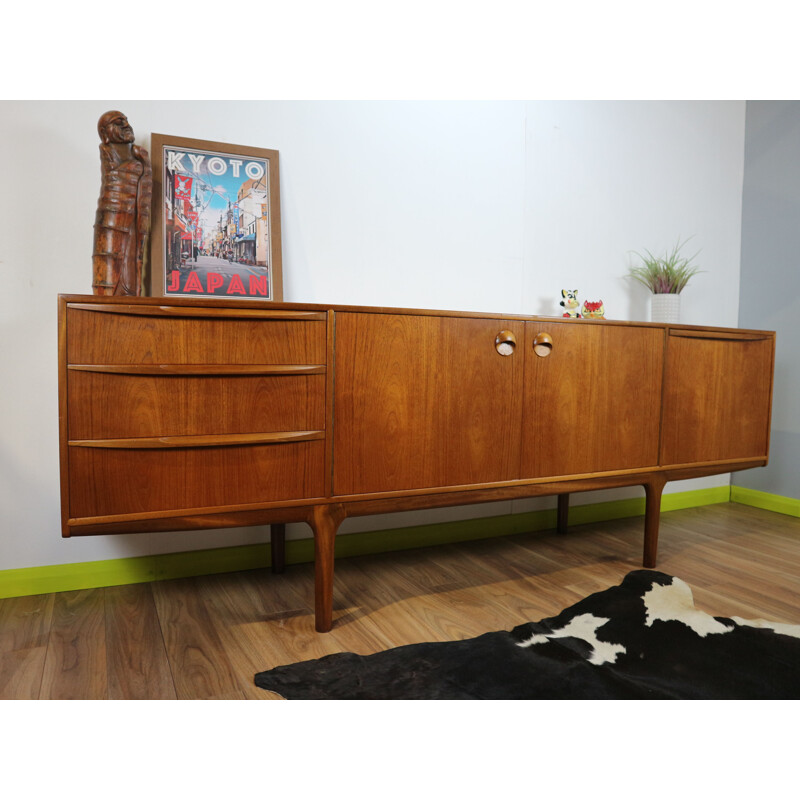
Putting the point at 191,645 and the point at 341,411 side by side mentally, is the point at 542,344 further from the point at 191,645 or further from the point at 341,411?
the point at 191,645

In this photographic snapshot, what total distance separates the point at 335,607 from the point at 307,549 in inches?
16.9

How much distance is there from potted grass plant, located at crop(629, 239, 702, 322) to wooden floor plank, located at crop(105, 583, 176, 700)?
7.39 ft

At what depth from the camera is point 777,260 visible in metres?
3.01

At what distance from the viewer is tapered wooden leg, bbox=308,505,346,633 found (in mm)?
1595

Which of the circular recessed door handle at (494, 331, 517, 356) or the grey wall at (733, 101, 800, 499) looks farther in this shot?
the grey wall at (733, 101, 800, 499)

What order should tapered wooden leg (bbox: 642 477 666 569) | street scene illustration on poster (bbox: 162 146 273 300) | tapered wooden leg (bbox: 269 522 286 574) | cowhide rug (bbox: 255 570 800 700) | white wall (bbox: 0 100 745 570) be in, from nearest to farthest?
1. cowhide rug (bbox: 255 570 800 700)
2. white wall (bbox: 0 100 745 570)
3. street scene illustration on poster (bbox: 162 146 273 300)
4. tapered wooden leg (bbox: 269 522 286 574)
5. tapered wooden leg (bbox: 642 477 666 569)

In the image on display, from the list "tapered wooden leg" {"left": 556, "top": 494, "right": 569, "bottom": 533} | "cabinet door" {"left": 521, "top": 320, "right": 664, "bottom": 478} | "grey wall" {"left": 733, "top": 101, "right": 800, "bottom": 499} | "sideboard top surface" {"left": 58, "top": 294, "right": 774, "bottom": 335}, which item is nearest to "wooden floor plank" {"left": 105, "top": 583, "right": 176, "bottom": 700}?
"sideboard top surface" {"left": 58, "top": 294, "right": 774, "bottom": 335}

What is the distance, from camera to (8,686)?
4.31 ft

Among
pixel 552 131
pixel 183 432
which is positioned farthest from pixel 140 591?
pixel 552 131

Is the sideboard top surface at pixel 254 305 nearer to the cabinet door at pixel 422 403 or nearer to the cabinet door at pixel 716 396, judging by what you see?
the cabinet door at pixel 422 403

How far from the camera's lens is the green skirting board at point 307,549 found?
6.09ft

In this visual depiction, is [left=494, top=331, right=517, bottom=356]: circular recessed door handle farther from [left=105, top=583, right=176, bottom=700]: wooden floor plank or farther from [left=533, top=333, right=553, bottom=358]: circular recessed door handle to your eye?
[left=105, top=583, right=176, bottom=700]: wooden floor plank

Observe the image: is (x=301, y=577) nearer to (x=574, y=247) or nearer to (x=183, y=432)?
(x=183, y=432)

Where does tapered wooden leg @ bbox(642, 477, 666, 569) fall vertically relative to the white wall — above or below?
below
